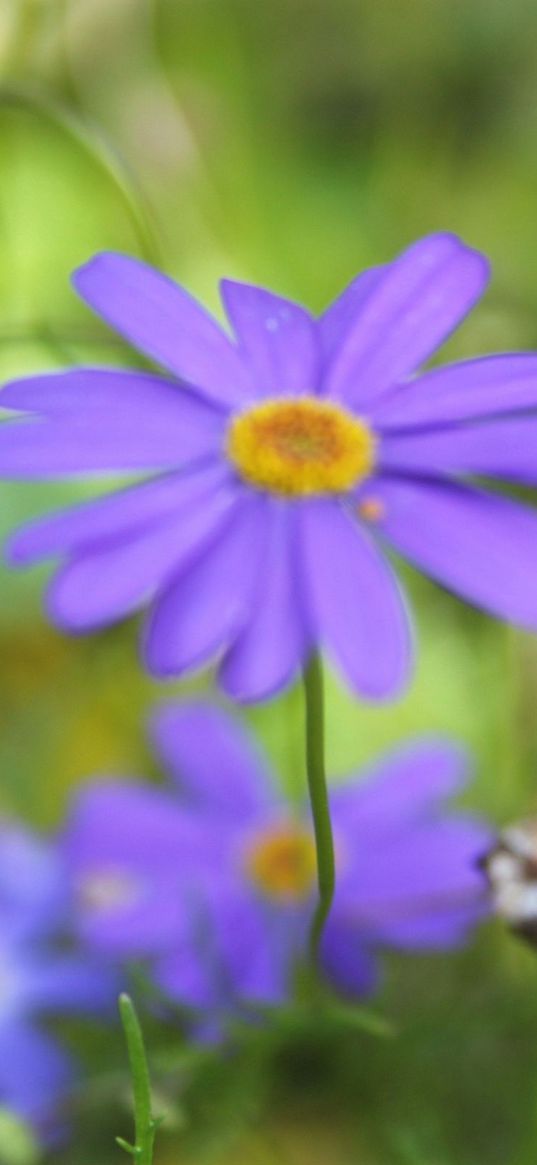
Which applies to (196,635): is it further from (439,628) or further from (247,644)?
(439,628)

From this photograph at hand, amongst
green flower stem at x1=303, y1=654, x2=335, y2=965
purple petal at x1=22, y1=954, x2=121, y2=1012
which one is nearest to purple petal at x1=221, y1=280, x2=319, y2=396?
green flower stem at x1=303, y1=654, x2=335, y2=965

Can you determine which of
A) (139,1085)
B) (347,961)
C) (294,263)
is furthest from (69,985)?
(294,263)

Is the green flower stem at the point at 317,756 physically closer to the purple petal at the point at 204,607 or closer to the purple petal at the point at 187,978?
the purple petal at the point at 204,607

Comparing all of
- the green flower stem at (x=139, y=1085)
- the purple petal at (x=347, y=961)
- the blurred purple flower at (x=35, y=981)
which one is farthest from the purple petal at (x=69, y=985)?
the green flower stem at (x=139, y=1085)

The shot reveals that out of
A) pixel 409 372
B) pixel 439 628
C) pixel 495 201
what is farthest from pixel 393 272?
pixel 495 201

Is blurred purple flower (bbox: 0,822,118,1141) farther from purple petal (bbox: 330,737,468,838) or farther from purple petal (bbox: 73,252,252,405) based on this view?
purple petal (bbox: 73,252,252,405)

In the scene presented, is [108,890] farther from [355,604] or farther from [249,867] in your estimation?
[355,604]
